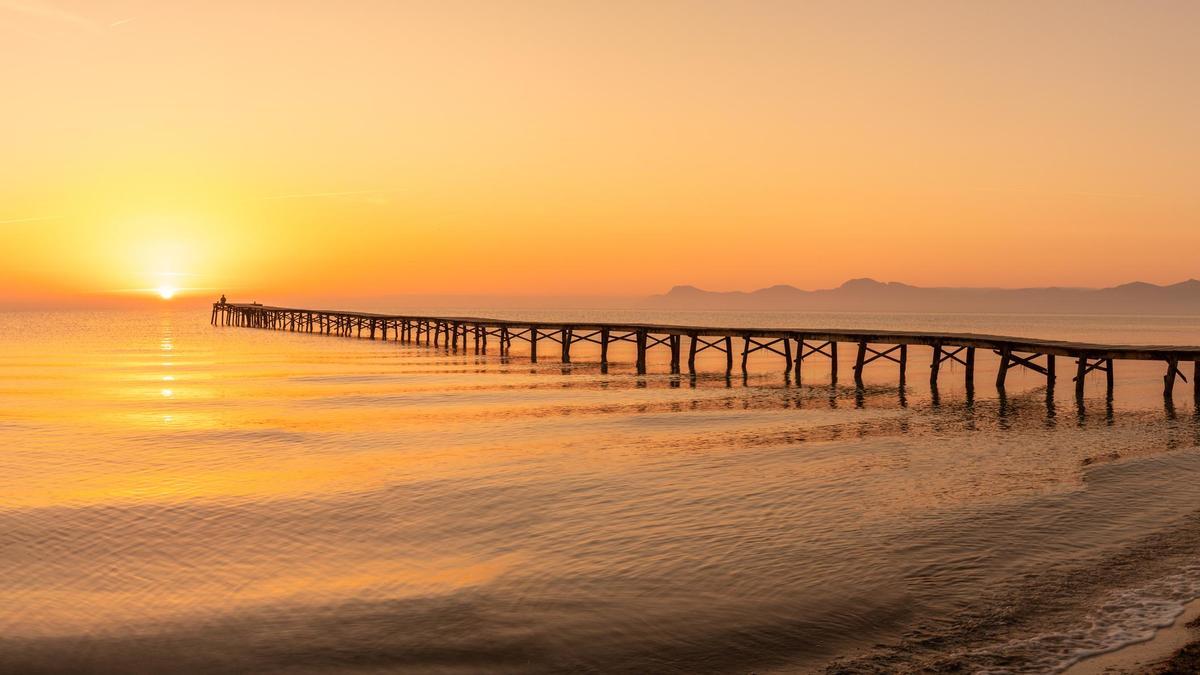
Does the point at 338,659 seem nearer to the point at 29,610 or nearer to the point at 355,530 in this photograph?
the point at 29,610

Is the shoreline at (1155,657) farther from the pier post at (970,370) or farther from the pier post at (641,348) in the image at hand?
the pier post at (641,348)

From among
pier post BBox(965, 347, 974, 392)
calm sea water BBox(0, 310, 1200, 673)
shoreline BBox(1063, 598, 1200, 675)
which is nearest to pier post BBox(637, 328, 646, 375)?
pier post BBox(965, 347, 974, 392)

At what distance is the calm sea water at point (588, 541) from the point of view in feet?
23.4

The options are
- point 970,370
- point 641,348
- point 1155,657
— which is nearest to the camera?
point 1155,657

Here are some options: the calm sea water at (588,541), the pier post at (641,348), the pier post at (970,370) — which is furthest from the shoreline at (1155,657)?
the pier post at (641,348)

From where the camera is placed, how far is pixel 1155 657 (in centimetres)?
648

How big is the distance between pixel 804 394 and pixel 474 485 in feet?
Answer: 59.8

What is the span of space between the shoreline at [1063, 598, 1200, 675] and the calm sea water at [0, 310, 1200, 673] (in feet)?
0.53

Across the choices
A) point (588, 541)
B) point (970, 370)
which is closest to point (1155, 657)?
point (588, 541)

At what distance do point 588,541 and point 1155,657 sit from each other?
5874 millimetres

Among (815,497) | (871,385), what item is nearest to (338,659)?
(815,497)

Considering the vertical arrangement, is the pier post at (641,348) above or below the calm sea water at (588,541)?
above

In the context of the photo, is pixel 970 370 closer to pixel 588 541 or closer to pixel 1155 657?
pixel 588 541

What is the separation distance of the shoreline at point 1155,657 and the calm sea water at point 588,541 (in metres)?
0.16
